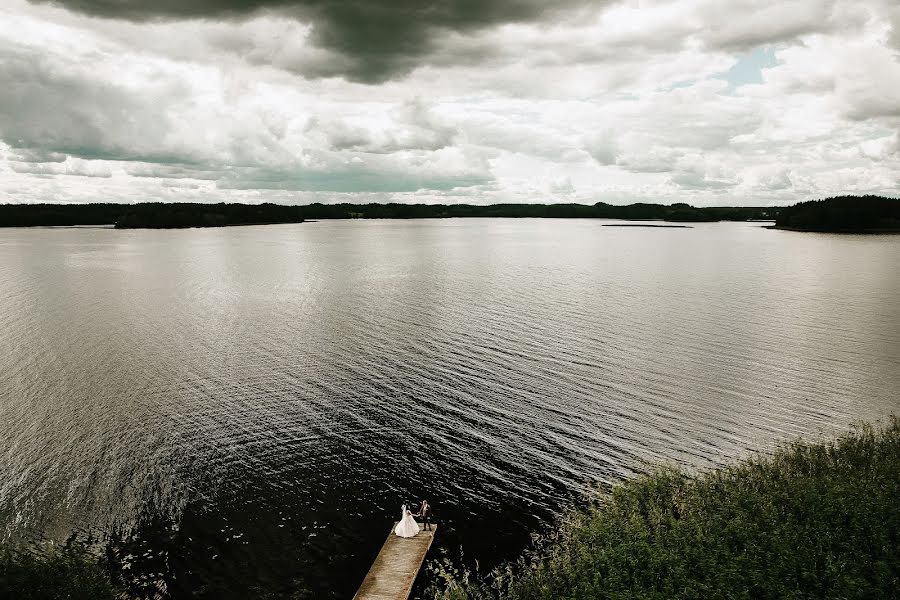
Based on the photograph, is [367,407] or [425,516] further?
[367,407]

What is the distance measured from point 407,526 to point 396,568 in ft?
6.29

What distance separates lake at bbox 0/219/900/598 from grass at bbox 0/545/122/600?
138cm

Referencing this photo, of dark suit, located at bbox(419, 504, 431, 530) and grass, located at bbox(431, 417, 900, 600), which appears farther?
dark suit, located at bbox(419, 504, 431, 530)

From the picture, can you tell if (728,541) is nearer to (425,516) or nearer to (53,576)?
(425,516)

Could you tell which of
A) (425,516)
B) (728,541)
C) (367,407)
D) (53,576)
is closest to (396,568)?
(425,516)

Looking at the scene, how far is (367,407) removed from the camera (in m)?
37.3

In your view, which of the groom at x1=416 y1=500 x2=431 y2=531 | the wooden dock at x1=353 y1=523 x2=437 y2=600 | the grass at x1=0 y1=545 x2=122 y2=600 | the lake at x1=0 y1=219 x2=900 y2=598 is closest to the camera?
the grass at x1=0 y1=545 x2=122 y2=600

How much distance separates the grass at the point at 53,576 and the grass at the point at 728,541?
12.4 metres

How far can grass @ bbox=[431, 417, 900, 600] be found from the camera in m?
18.0

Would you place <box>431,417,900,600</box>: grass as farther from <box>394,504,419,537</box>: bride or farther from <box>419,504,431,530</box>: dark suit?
<box>419,504,431,530</box>: dark suit

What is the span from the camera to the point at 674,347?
51.5 m

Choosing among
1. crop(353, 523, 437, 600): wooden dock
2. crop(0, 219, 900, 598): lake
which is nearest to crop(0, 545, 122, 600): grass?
crop(0, 219, 900, 598): lake

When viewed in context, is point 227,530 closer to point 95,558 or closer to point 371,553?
point 95,558

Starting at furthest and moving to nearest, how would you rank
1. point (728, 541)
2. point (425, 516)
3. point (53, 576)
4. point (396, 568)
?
point (425, 516), point (396, 568), point (728, 541), point (53, 576)
